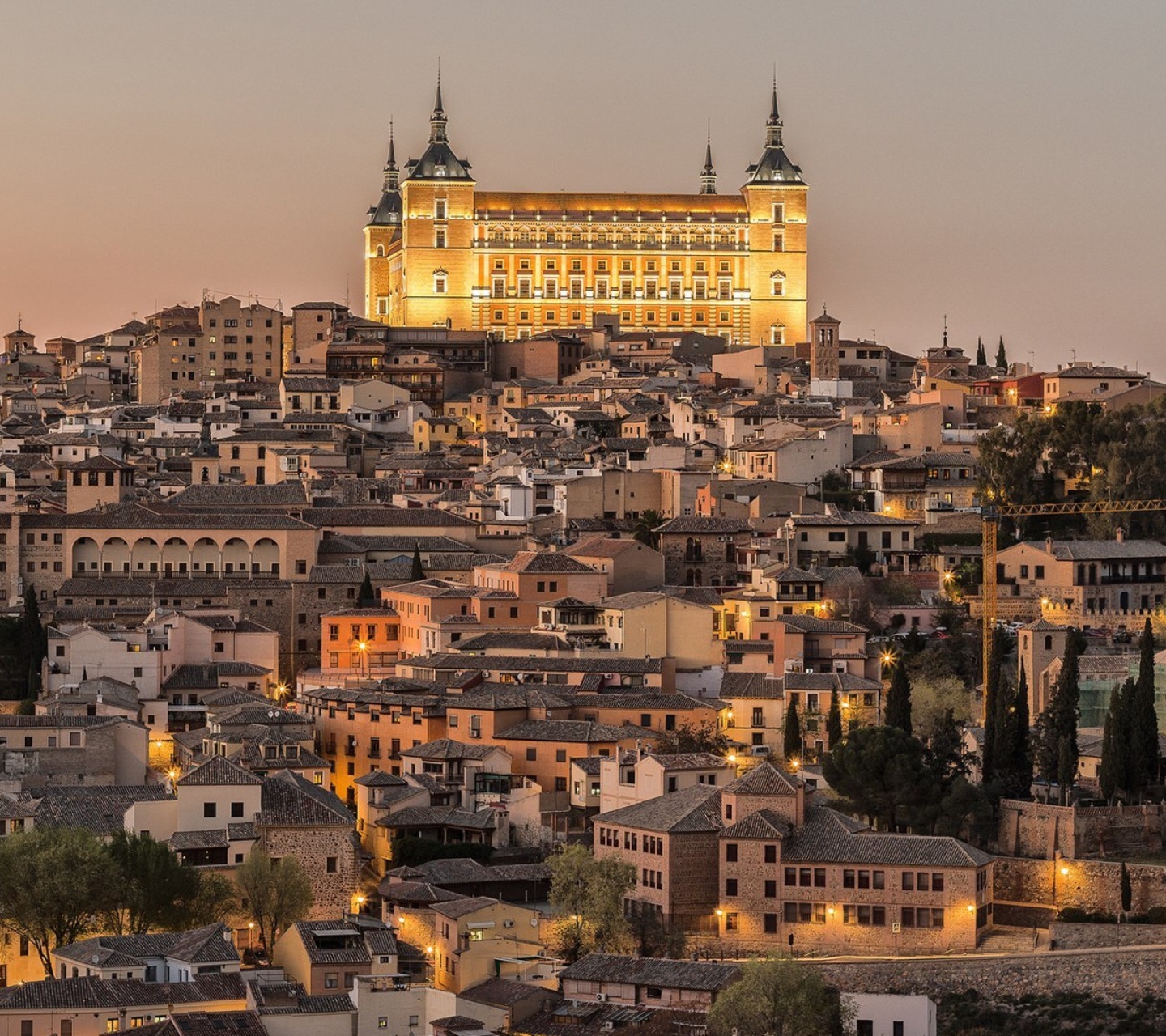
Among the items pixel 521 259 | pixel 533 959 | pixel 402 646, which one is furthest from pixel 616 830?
pixel 521 259

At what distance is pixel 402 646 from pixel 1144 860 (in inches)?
698

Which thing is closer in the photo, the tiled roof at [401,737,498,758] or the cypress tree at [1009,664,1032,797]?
the cypress tree at [1009,664,1032,797]

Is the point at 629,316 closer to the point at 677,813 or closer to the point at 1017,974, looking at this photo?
the point at 677,813

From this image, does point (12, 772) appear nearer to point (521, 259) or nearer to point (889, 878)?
point (889, 878)

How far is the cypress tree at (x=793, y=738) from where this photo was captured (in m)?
47.2

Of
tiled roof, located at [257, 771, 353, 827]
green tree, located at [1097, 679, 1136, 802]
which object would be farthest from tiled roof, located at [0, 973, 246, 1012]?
green tree, located at [1097, 679, 1136, 802]

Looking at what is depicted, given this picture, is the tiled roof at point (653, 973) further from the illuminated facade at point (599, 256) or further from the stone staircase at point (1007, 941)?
the illuminated facade at point (599, 256)

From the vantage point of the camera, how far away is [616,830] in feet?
139

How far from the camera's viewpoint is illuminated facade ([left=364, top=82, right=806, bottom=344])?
322ft

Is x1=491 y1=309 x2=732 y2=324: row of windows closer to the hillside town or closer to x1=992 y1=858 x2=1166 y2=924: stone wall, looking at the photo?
the hillside town

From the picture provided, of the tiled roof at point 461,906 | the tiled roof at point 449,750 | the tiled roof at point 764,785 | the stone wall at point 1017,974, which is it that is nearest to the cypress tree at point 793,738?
the tiled roof at point 449,750

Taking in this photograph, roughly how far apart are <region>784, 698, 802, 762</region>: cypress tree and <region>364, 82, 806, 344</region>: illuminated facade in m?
50.9

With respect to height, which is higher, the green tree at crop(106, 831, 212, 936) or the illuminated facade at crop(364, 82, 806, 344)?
the illuminated facade at crop(364, 82, 806, 344)

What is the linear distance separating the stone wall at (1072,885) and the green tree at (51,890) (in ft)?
42.4
